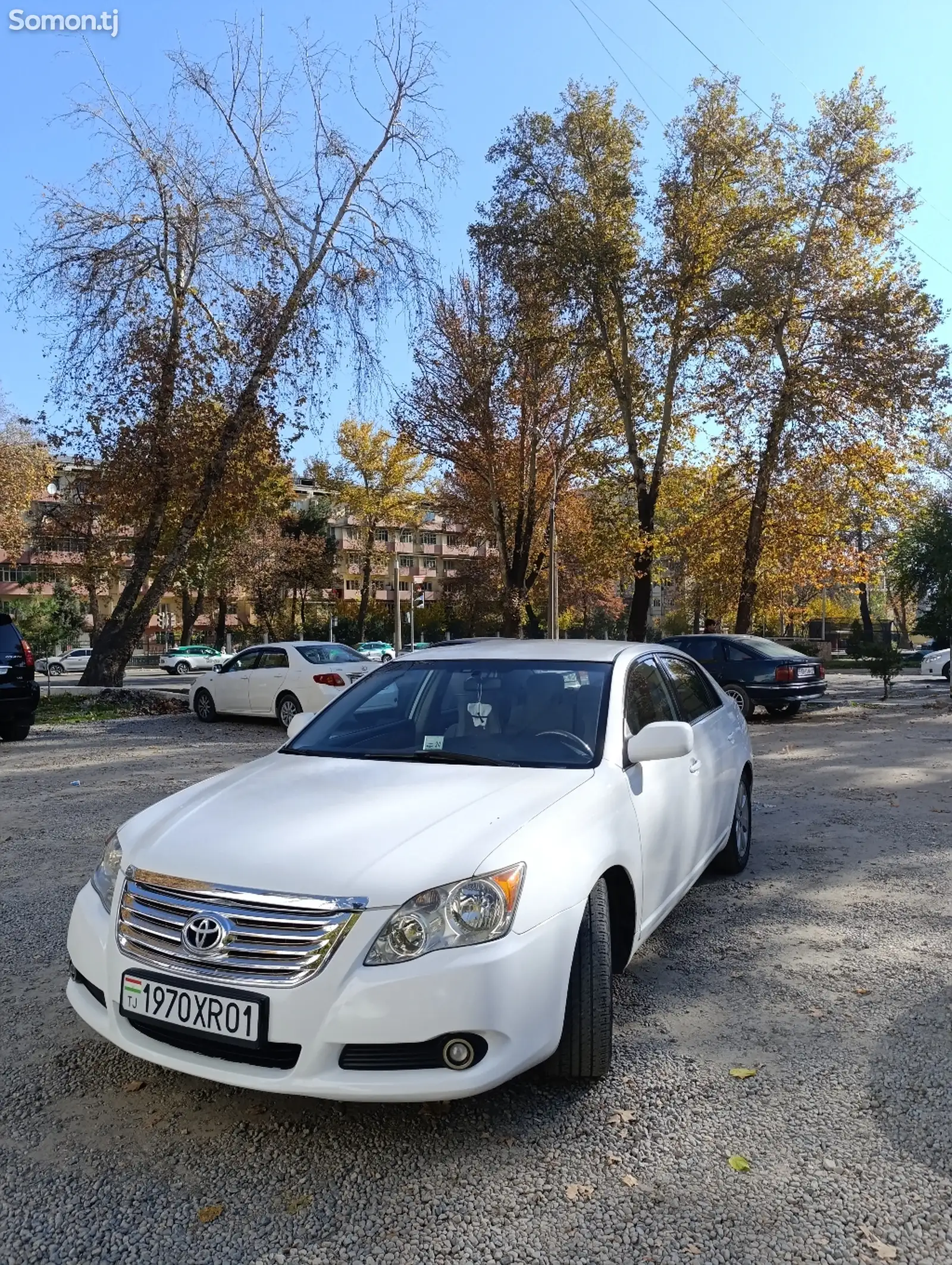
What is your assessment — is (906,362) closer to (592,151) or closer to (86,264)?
(592,151)

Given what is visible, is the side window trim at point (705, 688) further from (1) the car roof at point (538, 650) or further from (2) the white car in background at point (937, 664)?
(2) the white car in background at point (937, 664)

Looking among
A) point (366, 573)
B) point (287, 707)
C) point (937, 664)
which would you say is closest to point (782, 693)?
point (287, 707)

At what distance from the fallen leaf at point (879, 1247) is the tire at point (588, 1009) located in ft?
2.82

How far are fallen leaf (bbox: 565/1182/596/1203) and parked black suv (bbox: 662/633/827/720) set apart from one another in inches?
527

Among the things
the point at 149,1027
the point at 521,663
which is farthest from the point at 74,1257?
the point at 521,663

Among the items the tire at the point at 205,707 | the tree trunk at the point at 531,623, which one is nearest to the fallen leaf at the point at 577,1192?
the tire at the point at 205,707

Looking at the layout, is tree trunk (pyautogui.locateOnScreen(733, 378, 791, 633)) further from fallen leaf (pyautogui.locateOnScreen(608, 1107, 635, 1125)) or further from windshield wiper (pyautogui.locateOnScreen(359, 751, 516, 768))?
fallen leaf (pyautogui.locateOnScreen(608, 1107, 635, 1125))

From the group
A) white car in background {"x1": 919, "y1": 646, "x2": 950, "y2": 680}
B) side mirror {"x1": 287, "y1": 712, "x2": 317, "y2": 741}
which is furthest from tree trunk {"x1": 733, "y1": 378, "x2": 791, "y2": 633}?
side mirror {"x1": 287, "y1": 712, "x2": 317, "y2": 741}

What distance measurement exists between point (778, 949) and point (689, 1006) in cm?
87

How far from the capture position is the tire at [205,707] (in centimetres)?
1600

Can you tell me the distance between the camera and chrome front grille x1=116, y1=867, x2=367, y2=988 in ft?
8.37

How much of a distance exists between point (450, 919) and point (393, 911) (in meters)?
0.17

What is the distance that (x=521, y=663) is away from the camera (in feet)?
14.1

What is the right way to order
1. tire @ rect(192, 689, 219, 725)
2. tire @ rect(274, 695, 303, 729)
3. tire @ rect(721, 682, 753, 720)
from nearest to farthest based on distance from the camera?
tire @ rect(274, 695, 303, 729)
tire @ rect(721, 682, 753, 720)
tire @ rect(192, 689, 219, 725)
